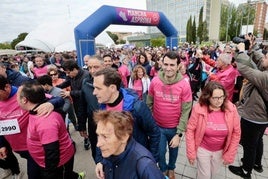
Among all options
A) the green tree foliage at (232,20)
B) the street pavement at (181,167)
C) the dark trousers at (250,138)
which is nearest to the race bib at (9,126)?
the street pavement at (181,167)

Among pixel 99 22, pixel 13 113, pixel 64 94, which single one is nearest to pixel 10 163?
pixel 13 113

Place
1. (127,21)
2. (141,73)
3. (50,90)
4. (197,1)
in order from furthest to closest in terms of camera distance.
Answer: (197,1) → (127,21) → (141,73) → (50,90)

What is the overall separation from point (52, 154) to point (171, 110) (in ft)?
4.99

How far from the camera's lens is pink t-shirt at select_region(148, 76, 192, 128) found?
2516 mm

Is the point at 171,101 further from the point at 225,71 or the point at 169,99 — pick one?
the point at 225,71

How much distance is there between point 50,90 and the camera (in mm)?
3256

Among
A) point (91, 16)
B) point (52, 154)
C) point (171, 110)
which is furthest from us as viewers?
point (91, 16)

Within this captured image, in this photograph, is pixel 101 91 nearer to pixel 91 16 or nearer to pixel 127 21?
pixel 91 16

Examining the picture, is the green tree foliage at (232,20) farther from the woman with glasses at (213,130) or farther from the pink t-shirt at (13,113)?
the pink t-shirt at (13,113)

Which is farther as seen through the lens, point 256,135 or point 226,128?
point 256,135

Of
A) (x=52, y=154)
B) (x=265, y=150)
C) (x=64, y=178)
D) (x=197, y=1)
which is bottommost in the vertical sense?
(x=265, y=150)

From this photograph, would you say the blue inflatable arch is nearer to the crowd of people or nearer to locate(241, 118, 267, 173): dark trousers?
the crowd of people

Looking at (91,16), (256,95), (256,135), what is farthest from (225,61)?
(91,16)

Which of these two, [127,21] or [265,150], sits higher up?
[127,21]
